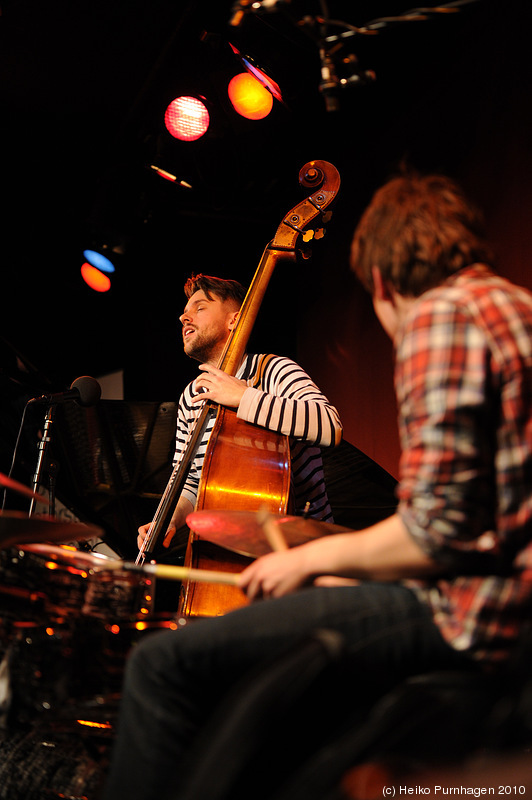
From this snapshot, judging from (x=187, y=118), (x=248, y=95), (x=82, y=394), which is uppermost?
(x=248, y=95)

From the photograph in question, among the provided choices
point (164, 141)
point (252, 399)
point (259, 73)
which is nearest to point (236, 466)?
point (252, 399)

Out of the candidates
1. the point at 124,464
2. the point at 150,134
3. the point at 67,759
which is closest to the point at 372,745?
the point at 67,759

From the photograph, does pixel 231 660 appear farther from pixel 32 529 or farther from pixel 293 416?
pixel 293 416

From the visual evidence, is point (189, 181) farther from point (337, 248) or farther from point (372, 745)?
point (372, 745)

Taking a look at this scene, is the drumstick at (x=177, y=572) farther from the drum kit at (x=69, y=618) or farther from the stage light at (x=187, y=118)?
the stage light at (x=187, y=118)

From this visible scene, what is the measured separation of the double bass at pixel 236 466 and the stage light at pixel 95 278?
231 centimetres

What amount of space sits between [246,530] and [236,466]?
844 millimetres

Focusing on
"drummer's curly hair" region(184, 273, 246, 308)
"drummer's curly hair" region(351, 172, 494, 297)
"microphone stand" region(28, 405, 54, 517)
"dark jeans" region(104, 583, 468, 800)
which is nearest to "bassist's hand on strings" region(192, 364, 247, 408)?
"drummer's curly hair" region(184, 273, 246, 308)

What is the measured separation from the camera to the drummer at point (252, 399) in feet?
8.26

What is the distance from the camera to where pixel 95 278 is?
195 inches

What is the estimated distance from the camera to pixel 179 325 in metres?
5.52

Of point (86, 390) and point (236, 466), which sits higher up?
point (236, 466)

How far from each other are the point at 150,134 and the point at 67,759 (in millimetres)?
3501

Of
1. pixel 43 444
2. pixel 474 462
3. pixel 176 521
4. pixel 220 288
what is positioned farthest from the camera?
pixel 220 288
